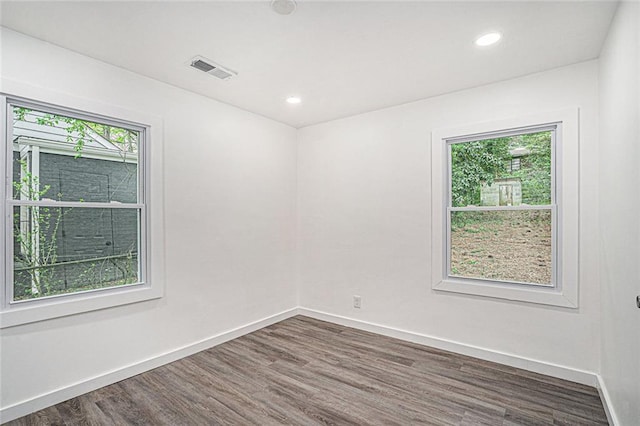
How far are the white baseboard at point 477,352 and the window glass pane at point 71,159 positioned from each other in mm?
2669

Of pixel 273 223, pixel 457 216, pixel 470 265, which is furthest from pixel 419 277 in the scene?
pixel 273 223

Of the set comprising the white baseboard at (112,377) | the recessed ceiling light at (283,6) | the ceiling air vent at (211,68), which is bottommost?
the white baseboard at (112,377)

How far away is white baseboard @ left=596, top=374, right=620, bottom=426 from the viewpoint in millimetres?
2086

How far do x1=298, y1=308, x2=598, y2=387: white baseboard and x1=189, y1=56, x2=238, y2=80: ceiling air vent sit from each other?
9.45 feet

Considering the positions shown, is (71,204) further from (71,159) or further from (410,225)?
(410,225)

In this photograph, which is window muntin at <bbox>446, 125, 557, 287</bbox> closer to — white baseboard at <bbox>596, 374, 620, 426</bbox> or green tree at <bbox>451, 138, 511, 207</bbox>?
green tree at <bbox>451, 138, 511, 207</bbox>

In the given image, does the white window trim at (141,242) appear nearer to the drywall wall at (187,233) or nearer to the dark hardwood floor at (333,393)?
the drywall wall at (187,233)

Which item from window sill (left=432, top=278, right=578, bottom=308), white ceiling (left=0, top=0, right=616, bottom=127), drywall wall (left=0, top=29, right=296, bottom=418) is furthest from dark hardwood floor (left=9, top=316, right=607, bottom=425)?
white ceiling (left=0, top=0, right=616, bottom=127)

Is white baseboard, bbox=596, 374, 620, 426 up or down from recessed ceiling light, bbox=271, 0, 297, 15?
down

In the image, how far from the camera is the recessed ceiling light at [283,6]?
193 centimetres

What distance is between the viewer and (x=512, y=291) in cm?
296

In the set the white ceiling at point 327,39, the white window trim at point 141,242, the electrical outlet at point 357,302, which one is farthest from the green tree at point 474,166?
the white window trim at point 141,242

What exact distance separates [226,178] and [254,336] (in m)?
1.73

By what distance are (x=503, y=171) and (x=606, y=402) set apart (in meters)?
1.85
